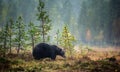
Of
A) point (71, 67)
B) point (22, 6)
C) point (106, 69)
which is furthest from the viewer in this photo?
point (22, 6)

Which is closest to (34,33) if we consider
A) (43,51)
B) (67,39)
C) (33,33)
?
(33,33)

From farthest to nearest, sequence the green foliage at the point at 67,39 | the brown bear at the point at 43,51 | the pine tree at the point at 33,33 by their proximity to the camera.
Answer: the pine tree at the point at 33,33, the green foliage at the point at 67,39, the brown bear at the point at 43,51

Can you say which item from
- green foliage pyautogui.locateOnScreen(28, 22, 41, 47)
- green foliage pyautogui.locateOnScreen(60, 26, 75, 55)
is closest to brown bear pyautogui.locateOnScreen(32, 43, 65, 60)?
green foliage pyautogui.locateOnScreen(60, 26, 75, 55)

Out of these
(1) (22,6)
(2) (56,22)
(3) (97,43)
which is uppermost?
(1) (22,6)

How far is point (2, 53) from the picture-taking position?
3297 centimetres

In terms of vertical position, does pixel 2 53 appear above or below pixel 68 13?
below

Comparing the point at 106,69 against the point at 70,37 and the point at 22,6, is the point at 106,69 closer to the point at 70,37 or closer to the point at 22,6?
the point at 70,37

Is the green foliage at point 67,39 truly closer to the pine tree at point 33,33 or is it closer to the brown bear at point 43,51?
the brown bear at point 43,51

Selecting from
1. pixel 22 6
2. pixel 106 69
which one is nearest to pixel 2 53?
pixel 106 69

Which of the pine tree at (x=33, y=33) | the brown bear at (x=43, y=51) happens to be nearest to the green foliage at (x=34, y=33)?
the pine tree at (x=33, y=33)

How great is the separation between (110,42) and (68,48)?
39.4 m

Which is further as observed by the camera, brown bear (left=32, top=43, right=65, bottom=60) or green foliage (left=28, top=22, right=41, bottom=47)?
green foliage (left=28, top=22, right=41, bottom=47)

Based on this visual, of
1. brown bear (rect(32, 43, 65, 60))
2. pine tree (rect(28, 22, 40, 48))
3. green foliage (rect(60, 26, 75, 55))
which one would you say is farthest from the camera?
pine tree (rect(28, 22, 40, 48))

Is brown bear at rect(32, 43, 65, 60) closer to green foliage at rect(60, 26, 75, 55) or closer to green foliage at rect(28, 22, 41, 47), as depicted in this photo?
green foliage at rect(60, 26, 75, 55)
